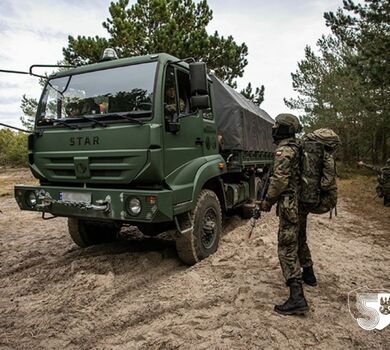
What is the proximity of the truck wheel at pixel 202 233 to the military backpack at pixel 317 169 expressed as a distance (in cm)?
145

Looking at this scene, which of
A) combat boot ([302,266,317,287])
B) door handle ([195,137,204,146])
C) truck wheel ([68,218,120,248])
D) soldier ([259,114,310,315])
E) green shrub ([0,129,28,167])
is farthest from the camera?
green shrub ([0,129,28,167])

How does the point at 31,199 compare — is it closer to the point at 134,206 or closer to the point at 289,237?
the point at 134,206

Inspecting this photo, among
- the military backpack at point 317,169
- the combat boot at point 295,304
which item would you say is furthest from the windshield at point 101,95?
the combat boot at point 295,304

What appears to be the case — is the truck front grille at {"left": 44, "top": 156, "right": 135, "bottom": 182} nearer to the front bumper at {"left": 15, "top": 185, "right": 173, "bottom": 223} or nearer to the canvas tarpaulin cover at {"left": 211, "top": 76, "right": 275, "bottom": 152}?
the front bumper at {"left": 15, "top": 185, "right": 173, "bottom": 223}

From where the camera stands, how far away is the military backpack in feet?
11.1

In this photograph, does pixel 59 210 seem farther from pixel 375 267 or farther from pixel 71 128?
pixel 375 267

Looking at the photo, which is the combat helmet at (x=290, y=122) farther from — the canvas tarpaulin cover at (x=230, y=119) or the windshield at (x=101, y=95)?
the canvas tarpaulin cover at (x=230, y=119)

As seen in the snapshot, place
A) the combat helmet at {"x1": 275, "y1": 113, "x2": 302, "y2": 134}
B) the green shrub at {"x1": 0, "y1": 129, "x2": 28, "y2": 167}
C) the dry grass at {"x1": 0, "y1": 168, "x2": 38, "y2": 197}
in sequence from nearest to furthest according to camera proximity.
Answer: the combat helmet at {"x1": 275, "y1": 113, "x2": 302, "y2": 134}
the dry grass at {"x1": 0, "y1": 168, "x2": 38, "y2": 197}
the green shrub at {"x1": 0, "y1": 129, "x2": 28, "y2": 167}

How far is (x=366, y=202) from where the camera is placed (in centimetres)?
1042

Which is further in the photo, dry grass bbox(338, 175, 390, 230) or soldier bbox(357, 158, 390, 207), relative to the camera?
soldier bbox(357, 158, 390, 207)

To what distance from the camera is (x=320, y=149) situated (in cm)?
339

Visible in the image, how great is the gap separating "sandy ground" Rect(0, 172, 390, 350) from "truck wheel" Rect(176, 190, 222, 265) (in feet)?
0.52

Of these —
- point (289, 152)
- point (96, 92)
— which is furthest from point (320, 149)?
point (96, 92)

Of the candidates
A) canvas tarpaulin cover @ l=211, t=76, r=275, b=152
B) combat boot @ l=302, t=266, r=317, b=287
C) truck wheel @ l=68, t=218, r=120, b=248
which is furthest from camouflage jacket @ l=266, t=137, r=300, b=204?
truck wheel @ l=68, t=218, r=120, b=248
